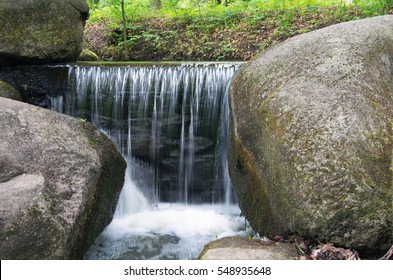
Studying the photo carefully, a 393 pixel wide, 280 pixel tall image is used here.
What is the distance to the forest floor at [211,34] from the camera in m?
8.57

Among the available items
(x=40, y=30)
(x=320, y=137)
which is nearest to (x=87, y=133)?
(x=320, y=137)

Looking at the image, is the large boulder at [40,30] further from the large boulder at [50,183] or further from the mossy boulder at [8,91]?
the large boulder at [50,183]

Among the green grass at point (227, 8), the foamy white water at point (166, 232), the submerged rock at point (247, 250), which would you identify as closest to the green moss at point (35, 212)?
the foamy white water at point (166, 232)

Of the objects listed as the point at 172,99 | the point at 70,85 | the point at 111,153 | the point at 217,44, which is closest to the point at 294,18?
the point at 217,44

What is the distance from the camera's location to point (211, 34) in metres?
9.21

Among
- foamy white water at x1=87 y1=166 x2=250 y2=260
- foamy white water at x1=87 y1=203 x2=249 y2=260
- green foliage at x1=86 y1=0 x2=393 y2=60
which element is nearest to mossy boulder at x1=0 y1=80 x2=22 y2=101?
foamy white water at x1=87 y1=166 x2=250 y2=260

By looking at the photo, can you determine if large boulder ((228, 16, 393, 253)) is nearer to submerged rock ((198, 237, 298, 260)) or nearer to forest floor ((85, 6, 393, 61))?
submerged rock ((198, 237, 298, 260))

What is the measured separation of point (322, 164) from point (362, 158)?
0.32 meters

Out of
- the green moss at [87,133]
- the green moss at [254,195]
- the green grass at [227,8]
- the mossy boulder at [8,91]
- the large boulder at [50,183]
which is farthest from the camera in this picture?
the green grass at [227,8]

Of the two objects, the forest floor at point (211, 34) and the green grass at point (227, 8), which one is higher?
the green grass at point (227, 8)

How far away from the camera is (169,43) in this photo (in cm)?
909

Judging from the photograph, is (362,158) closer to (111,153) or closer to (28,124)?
(111,153)

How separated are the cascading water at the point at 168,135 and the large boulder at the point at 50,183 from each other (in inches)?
43.4

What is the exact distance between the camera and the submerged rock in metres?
2.85
